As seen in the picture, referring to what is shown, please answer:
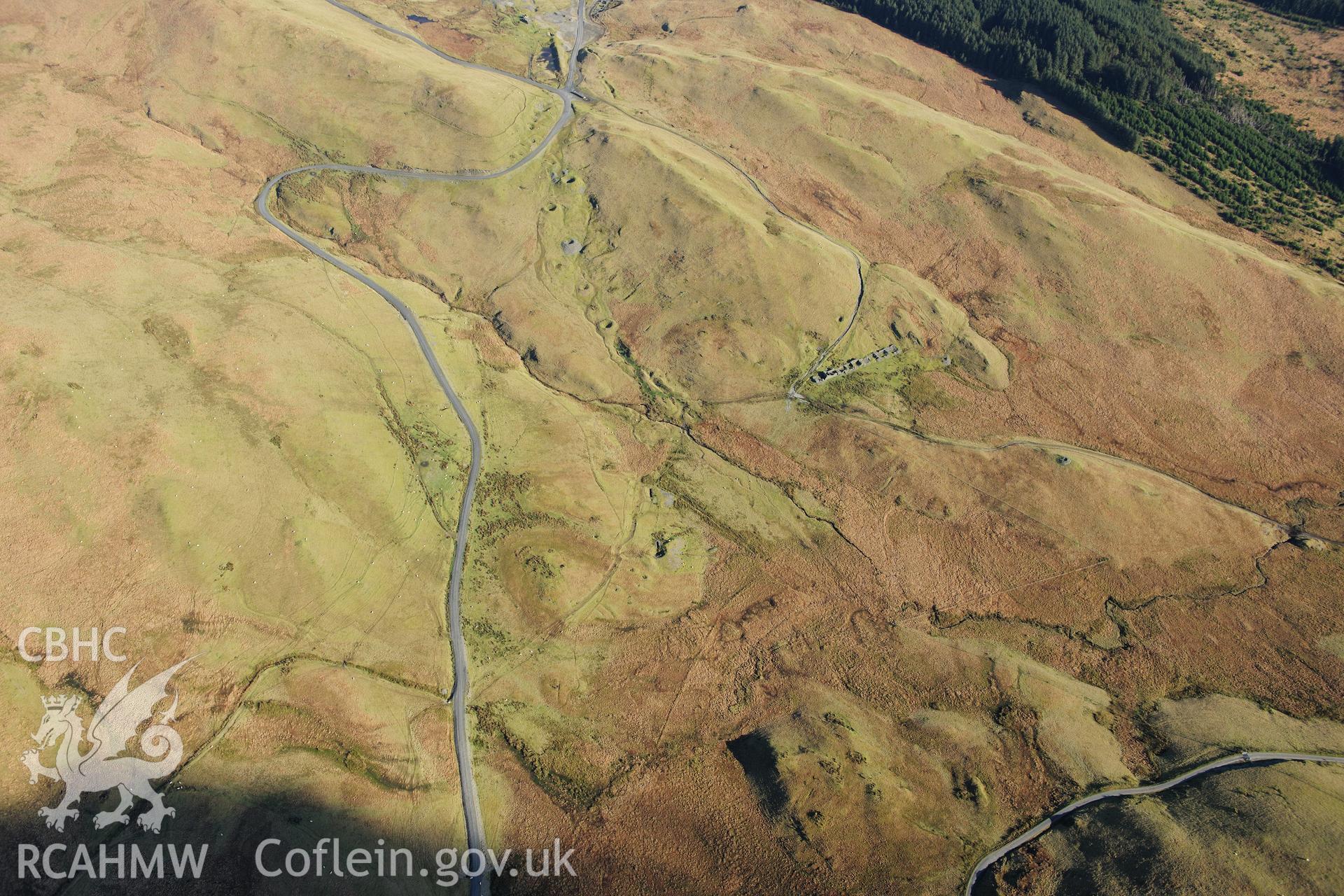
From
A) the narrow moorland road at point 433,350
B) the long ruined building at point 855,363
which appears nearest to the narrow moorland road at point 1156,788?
the narrow moorland road at point 433,350

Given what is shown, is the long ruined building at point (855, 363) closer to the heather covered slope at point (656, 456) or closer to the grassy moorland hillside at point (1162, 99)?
the heather covered slope at point (656, 456)

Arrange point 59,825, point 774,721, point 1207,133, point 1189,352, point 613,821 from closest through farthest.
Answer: point 59,825, point 613,821, point 774,721, point 1189,352, point 1207,133

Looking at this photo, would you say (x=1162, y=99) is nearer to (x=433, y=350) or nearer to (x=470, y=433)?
(x=433, y=350)

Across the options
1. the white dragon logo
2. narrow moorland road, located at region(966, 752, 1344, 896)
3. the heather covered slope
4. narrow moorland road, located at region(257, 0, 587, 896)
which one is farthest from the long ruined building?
the white dragon logo

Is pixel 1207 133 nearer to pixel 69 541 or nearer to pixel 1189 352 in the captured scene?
pixel 1189 352

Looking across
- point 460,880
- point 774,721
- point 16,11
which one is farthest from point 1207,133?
point 16,11

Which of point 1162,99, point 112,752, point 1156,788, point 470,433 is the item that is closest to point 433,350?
point 470,433
